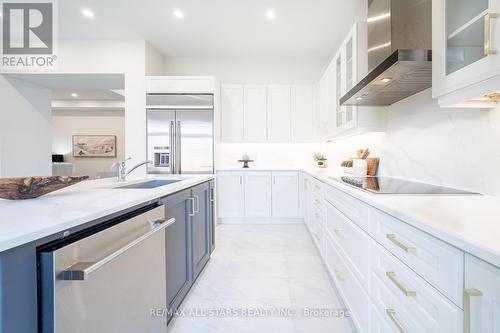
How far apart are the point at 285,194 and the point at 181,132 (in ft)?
6.39

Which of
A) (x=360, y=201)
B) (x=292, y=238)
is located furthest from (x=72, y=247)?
(x=292, y=238)

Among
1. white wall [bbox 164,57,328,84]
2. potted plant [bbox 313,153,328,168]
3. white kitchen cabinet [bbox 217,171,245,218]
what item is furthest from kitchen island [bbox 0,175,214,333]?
white wall [bbox 164,57,328,84]

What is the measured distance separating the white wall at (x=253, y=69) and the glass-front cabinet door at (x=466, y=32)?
3.36m

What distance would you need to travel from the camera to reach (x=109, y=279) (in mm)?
879

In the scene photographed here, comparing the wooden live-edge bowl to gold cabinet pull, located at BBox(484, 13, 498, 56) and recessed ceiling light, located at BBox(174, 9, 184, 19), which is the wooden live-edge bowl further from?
recessed ceiling light, located at BBox(174, 9, 184, 19)

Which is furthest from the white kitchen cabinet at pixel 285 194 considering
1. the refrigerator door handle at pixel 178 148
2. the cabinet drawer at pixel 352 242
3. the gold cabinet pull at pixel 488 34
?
the gold cabinet pull at pixel 488 34

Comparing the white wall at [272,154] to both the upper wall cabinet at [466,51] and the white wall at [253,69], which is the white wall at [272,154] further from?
the upper wall cabinet at [466,51]

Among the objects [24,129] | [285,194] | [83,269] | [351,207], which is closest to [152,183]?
[83,269]

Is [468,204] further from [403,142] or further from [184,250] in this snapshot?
[184,250]

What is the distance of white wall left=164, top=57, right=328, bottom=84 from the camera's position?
4.37m

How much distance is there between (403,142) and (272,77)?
2864 millimetres

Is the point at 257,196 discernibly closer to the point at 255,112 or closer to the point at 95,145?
the point at 255,112

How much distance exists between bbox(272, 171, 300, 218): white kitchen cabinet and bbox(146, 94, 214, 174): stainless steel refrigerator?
3.66ft

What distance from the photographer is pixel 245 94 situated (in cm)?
416
